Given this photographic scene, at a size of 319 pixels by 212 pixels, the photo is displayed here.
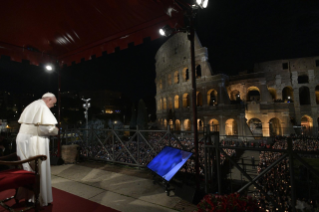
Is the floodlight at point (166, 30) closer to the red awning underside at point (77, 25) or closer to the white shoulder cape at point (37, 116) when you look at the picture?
the red awning underside at point (77, 25)

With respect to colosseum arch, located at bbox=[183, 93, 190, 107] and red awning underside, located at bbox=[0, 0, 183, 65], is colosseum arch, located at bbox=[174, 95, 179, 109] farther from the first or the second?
red awning underside, located at bbox=[0, 0, 183, 65]

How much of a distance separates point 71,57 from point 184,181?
5813 mm

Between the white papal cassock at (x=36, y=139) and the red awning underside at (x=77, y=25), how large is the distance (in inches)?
104

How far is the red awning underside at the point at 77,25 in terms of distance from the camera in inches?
162

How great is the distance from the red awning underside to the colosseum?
18776mm

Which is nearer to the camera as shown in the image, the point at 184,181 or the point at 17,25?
the point at 184,181

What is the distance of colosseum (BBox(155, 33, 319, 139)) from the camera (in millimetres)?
24172

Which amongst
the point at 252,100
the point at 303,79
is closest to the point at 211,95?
the point at 252,100

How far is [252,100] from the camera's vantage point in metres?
27.2

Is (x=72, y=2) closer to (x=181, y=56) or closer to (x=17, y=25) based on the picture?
(x=17, y=25)

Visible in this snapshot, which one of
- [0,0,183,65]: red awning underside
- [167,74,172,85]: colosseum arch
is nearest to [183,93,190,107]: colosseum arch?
[167,74,172,85]: colosseum arch

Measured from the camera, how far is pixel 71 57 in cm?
672

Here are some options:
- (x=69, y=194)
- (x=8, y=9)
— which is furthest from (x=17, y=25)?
(x=69, y=194)

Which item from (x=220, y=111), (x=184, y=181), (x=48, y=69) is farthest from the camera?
(x=220, y=111)
